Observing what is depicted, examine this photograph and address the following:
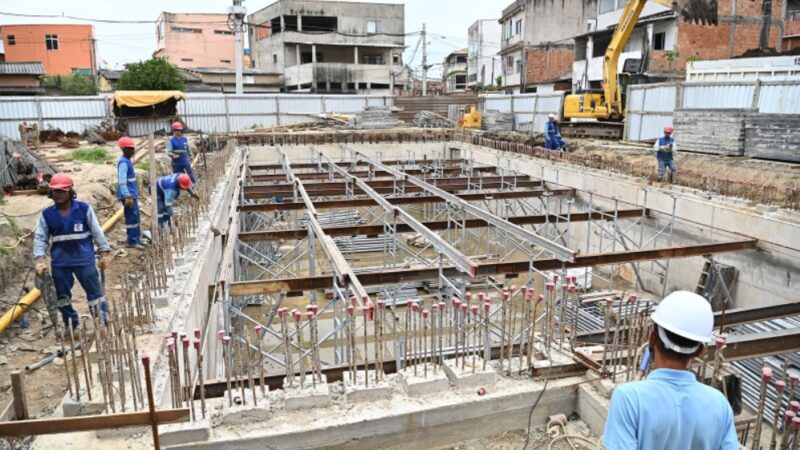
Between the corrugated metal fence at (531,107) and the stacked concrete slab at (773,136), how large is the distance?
11.0 meters

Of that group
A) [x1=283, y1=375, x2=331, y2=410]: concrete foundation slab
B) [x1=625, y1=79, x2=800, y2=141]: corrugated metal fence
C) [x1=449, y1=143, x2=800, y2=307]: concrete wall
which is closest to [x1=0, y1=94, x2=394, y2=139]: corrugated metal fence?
[x1=625, y1=79, x2=800, y2=141]: corrugated metal fence

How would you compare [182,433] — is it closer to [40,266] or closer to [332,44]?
[40,266]

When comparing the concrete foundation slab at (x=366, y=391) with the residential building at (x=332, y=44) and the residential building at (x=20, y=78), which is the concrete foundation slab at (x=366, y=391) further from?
the residential building at (x=332, y=44)

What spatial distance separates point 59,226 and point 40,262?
35 centimetres

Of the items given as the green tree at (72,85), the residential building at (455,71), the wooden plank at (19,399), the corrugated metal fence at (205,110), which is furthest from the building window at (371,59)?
the wooden plank at (19,399)

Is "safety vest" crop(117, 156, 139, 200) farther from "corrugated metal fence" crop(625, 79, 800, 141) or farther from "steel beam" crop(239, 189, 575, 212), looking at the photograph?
"corrugated metal fence" crop(625, 79, 800, 141)

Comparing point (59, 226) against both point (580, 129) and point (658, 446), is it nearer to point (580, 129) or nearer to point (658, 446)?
point (658, 446)

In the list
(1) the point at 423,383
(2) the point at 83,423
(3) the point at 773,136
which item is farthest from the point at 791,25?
(2) the point at 83,423

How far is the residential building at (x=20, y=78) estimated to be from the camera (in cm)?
3067

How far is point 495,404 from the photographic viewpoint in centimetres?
422

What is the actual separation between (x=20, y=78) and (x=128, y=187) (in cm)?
3051

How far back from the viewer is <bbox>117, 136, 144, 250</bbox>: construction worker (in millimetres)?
7465

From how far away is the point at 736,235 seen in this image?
886cm

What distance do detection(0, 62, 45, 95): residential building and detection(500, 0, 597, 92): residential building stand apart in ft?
99.7
